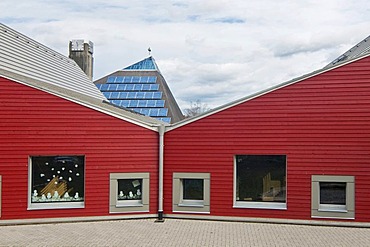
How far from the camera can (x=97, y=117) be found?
13688 mm

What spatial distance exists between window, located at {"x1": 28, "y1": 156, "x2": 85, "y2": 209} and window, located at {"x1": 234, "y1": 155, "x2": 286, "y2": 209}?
489cm

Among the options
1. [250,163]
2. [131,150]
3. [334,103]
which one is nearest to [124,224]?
[131,150]

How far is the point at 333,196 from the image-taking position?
1313 cm

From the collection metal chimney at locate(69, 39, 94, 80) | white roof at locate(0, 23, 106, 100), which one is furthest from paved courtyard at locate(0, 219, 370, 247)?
metal chimney at locate(69, 39, 94, 80)

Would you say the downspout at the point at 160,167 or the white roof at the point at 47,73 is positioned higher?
the white roof at the point at 47,73

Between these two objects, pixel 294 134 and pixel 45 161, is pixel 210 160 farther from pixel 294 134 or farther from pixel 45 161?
pixel 45 161

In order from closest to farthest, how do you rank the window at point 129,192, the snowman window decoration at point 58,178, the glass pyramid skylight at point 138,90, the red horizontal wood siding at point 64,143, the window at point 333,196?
the window at point 333,196
the red horizontal wood siding at point 64,143
the snowman window decoration at point 58,178
the window at point 129,192
the glass pyramid skylight at point 138,90

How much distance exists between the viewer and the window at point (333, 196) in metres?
12.9

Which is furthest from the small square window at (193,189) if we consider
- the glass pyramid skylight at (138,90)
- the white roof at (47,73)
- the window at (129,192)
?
the glass pyramid skylight at (138,90)

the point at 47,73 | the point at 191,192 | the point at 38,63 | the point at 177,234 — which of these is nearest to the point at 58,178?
the point at 191,192

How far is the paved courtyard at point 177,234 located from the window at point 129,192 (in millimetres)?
467

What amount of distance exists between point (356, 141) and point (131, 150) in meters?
6.83

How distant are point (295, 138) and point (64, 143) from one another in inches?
279

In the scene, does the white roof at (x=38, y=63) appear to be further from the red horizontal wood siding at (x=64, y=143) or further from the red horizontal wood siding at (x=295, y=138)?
the red horizontal wood siding at (x=295, y=138)
